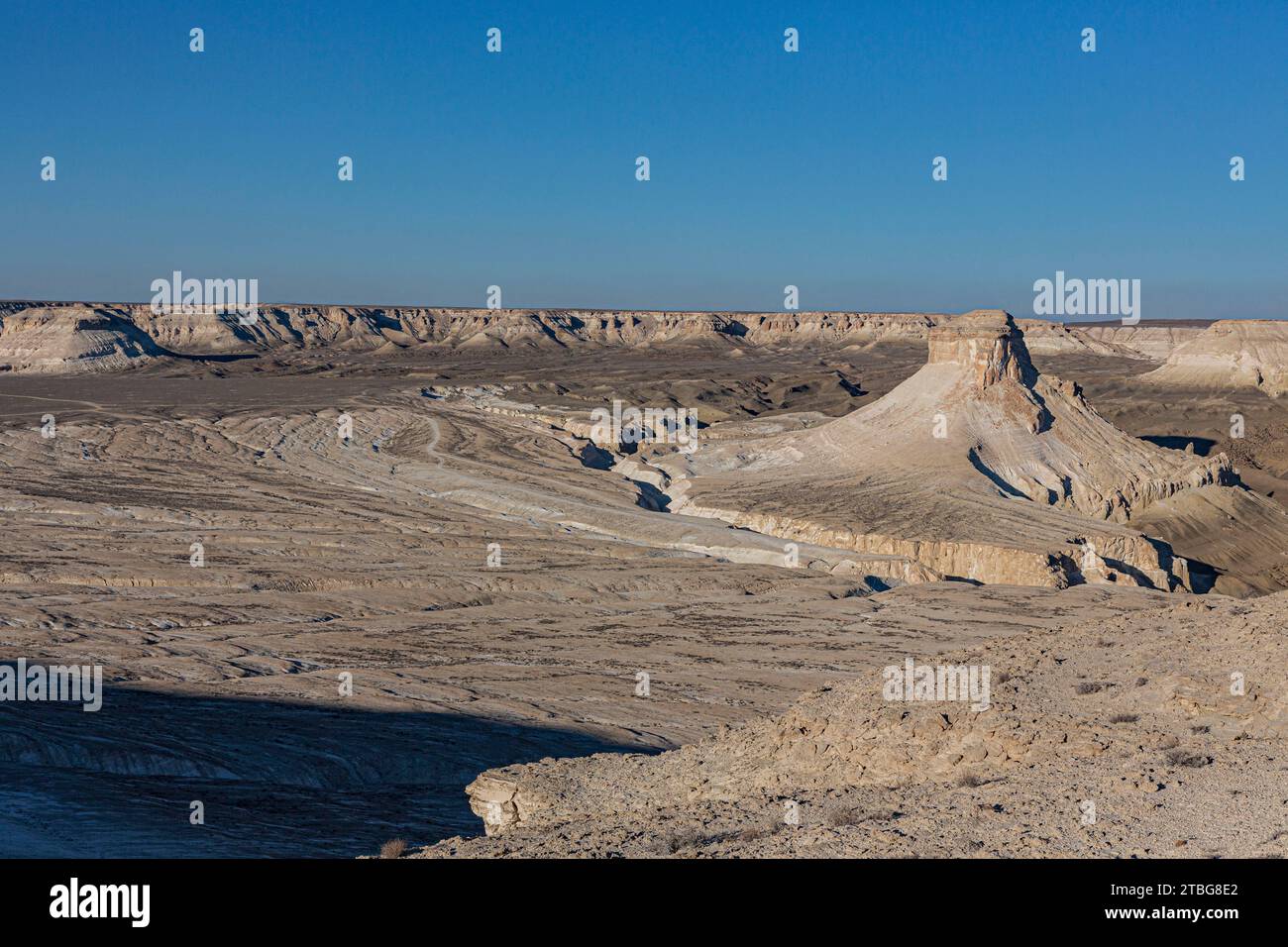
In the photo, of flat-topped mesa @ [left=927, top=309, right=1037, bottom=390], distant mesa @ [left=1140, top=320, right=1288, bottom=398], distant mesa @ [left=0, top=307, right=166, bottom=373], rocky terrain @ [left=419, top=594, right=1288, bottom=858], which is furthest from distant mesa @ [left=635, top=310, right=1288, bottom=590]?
distant mesa @ [left=0, top=307, right=166, bottom=373]

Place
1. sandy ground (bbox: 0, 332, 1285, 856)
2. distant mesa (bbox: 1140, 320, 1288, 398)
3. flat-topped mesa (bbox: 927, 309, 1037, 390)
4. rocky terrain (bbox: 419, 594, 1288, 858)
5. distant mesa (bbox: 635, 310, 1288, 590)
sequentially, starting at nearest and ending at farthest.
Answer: rocky terrain (bbox: 419, 594, 1288, 858), sandy ground (bbox: 0, 332, 1285, 856), distant mesa (bbox: 635, 310, 1288, 590), flat-topped mesa (bbox: 927, 309, 1037, 390), distant mesa (bbox: 1140, 320, 1288, 398)

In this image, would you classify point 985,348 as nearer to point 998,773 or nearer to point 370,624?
point 370,624

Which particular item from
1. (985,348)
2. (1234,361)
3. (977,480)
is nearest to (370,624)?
(977,480)

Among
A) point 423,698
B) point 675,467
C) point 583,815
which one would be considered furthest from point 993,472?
point 583,815

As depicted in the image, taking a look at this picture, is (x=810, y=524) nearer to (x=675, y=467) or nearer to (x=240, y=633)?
(x=675, y=467)

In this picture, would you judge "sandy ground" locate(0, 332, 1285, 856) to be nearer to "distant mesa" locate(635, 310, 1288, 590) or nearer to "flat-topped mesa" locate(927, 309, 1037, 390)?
"distant mesa" locate(635, 310, 1288, 590)
